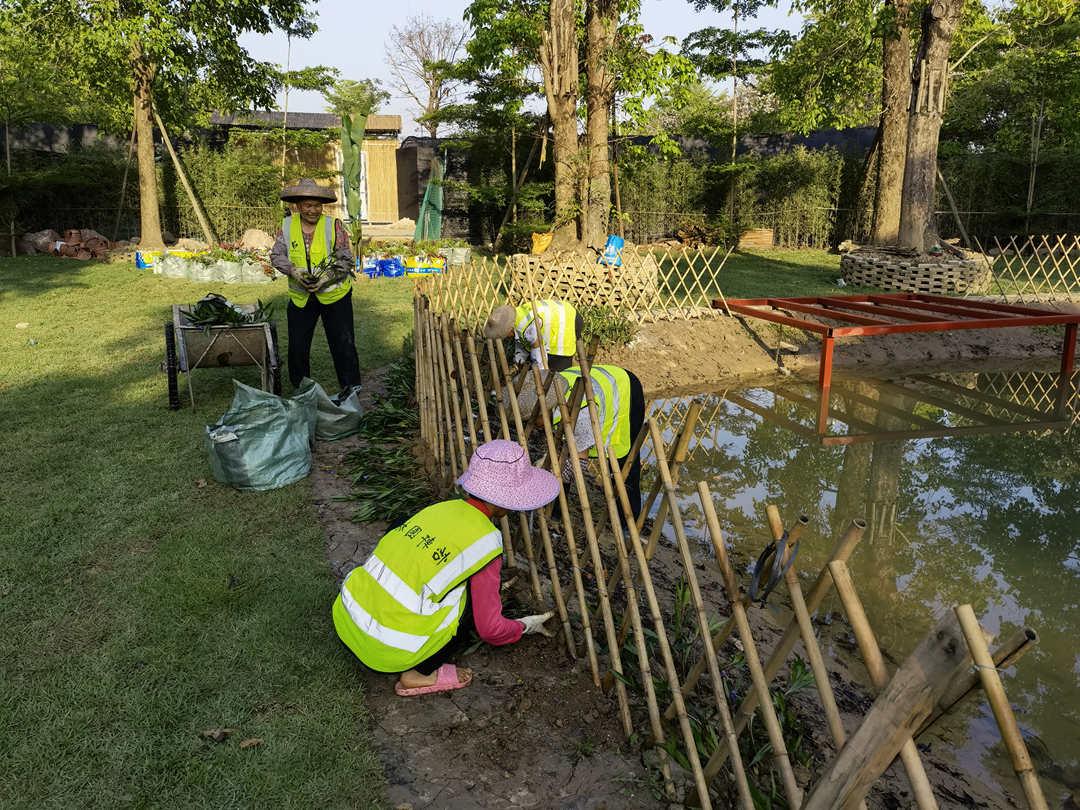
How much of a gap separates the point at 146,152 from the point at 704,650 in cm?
1516

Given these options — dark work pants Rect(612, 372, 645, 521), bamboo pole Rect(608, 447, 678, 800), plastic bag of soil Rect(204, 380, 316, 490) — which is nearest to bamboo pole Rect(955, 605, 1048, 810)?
bamboo pole Rect(608, 447, 678, 800)

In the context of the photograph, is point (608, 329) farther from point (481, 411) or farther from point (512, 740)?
point (512, 740)

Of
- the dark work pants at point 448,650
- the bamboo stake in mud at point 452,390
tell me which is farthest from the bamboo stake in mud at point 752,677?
the bamboo stake in mud at point 452,390

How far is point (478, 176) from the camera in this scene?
18.2m

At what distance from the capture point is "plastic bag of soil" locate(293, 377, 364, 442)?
4.99 meters

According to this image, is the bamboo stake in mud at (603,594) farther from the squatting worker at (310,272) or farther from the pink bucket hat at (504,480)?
the squatting worker at (310,272)

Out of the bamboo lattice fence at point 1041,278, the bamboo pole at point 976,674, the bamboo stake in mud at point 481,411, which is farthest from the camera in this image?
the bamboo lattice fence at point 1041,278

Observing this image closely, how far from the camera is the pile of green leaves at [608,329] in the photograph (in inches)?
320

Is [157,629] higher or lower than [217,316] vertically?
lower

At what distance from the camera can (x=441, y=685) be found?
2.63 meters

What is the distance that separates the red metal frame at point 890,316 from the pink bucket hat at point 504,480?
433 cm

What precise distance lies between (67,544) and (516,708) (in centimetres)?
235

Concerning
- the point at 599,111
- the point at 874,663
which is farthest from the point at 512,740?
the point at 599,111

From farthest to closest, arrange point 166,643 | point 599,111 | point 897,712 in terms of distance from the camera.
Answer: point 599,111, point 166,643, point 897,712
